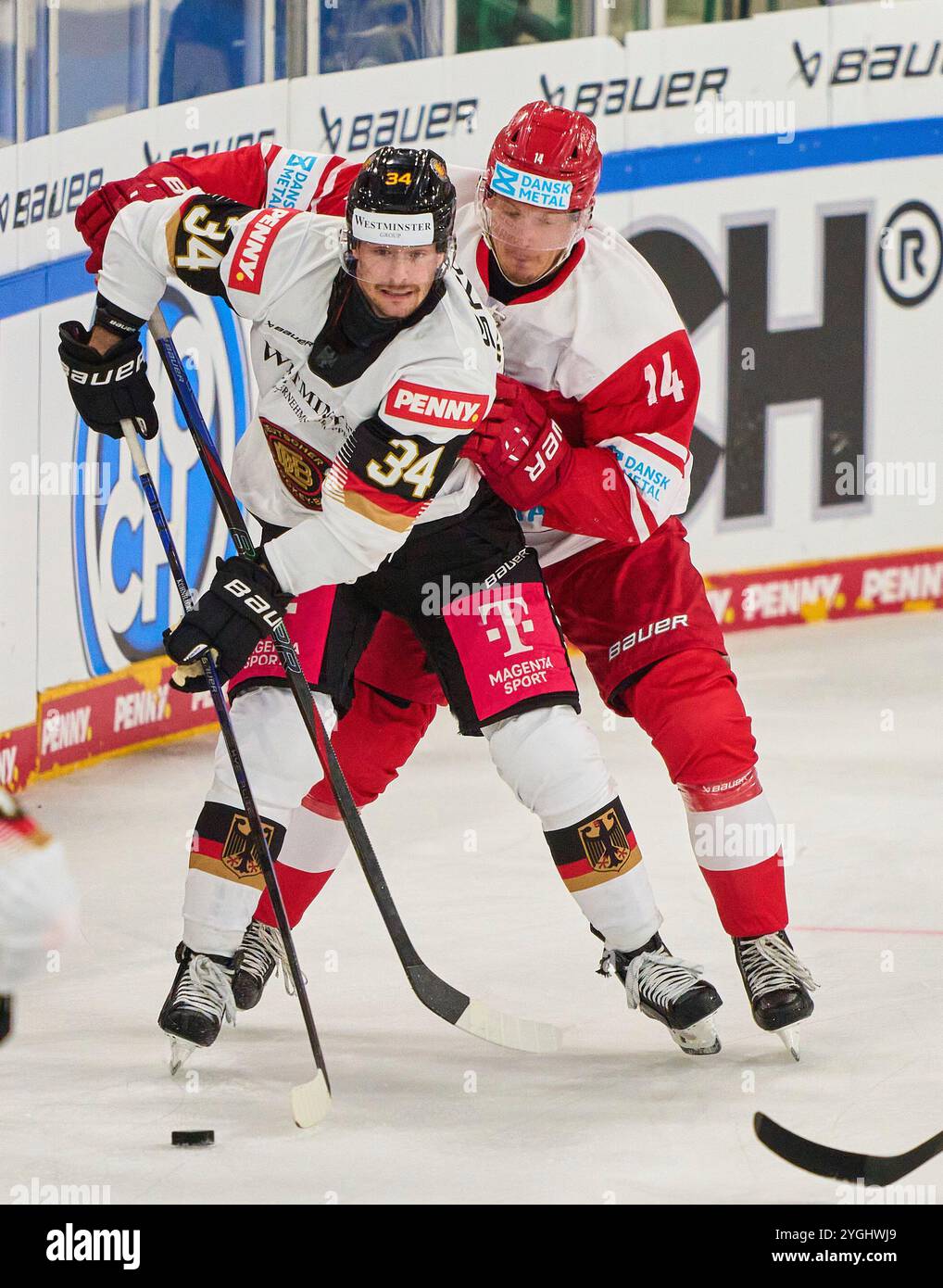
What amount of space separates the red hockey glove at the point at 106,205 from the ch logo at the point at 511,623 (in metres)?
0.91

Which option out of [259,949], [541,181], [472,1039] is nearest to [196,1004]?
[259,949]

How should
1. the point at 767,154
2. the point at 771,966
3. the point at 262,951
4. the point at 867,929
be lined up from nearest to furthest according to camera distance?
the point at 771,966 → the point at 262,951 → the point at 867,929 → the point at 767,154

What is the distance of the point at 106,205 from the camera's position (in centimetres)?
342

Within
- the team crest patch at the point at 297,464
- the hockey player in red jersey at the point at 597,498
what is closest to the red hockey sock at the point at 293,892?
the hockey player in red jersey at the point at 597,498

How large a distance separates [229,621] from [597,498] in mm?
641

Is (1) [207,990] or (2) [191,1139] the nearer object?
(2) [191,1139]

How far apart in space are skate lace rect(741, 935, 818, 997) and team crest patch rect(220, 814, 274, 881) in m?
0.82

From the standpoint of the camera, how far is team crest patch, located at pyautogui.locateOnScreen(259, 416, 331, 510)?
127 inches

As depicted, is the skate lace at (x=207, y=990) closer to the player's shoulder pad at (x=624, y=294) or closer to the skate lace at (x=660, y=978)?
the skate lace at (x=660, y=978)

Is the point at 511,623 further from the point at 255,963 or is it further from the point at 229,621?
the point at 255,963

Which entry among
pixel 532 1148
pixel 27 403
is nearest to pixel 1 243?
pixel 27 403

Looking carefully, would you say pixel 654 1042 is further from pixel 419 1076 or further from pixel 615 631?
pixel 615 631

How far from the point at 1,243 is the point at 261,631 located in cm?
213

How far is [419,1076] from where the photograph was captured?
3.19 meters
